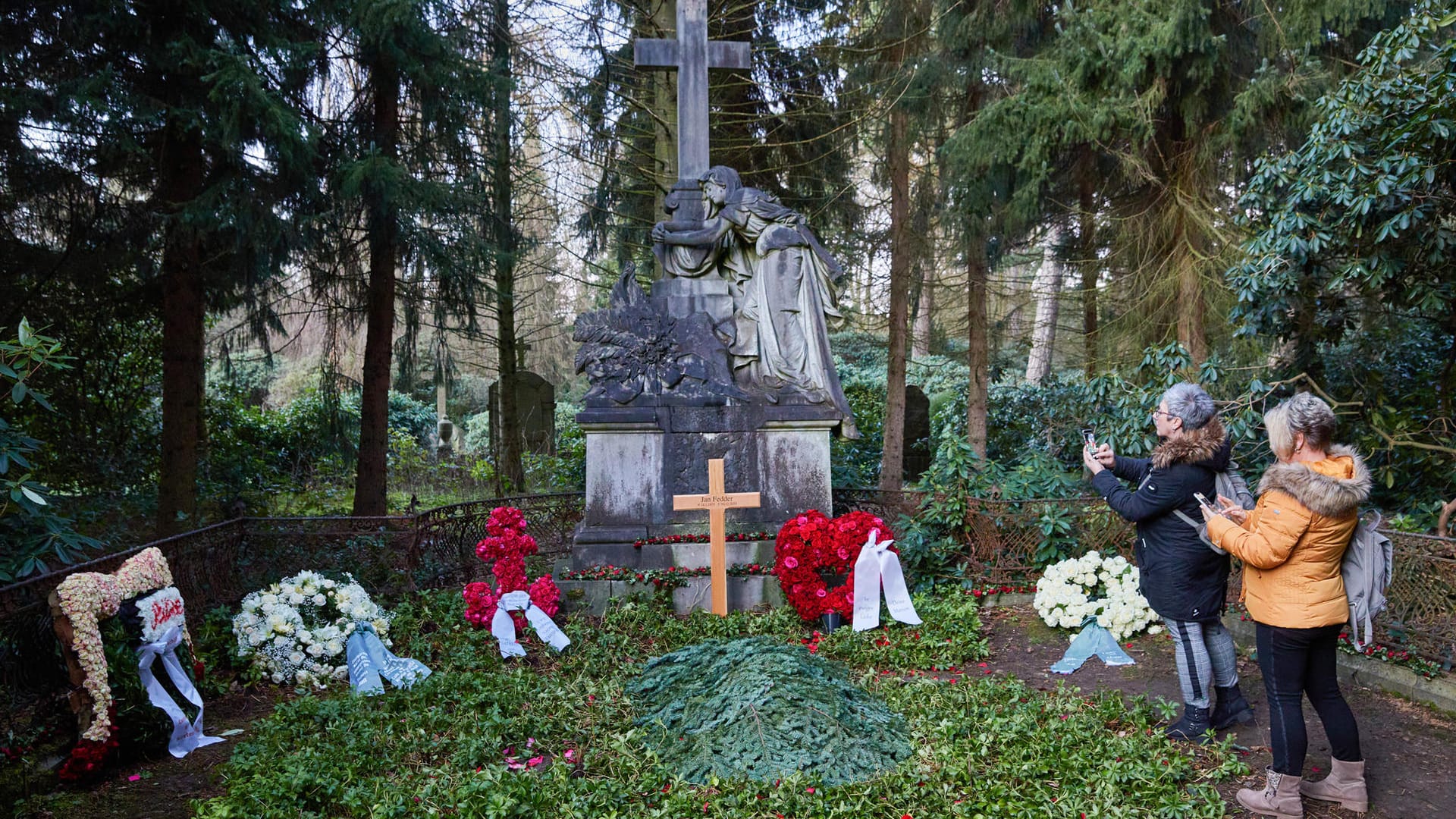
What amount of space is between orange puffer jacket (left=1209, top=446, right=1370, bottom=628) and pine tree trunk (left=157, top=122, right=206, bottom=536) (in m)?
7.61

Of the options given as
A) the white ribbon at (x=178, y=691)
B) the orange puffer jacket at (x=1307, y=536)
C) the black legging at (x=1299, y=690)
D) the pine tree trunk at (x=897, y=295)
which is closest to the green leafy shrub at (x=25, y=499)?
the white ribbon at (x=178, y=691)

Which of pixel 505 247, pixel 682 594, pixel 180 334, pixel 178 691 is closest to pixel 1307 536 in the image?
pixel 682 594

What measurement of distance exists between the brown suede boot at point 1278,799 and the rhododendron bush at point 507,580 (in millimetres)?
4037

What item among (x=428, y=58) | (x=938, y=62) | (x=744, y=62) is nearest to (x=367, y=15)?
(x=428, y=58)

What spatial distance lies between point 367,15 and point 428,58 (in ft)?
3.03

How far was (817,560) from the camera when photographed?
5.93m

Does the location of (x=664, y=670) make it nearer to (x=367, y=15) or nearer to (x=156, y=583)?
(x=156, y=583)

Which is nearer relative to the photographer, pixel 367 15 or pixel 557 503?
pixel 367 15

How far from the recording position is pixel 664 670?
478 centimetres

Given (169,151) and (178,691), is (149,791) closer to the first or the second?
(178,691)

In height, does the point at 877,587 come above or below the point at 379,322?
below

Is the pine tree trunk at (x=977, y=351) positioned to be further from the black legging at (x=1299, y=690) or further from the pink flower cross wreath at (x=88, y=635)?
the pink flower cross wreath at (x=88, y=635)

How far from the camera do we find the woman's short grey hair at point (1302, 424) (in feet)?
10.6

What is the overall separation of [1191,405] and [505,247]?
7871mm
